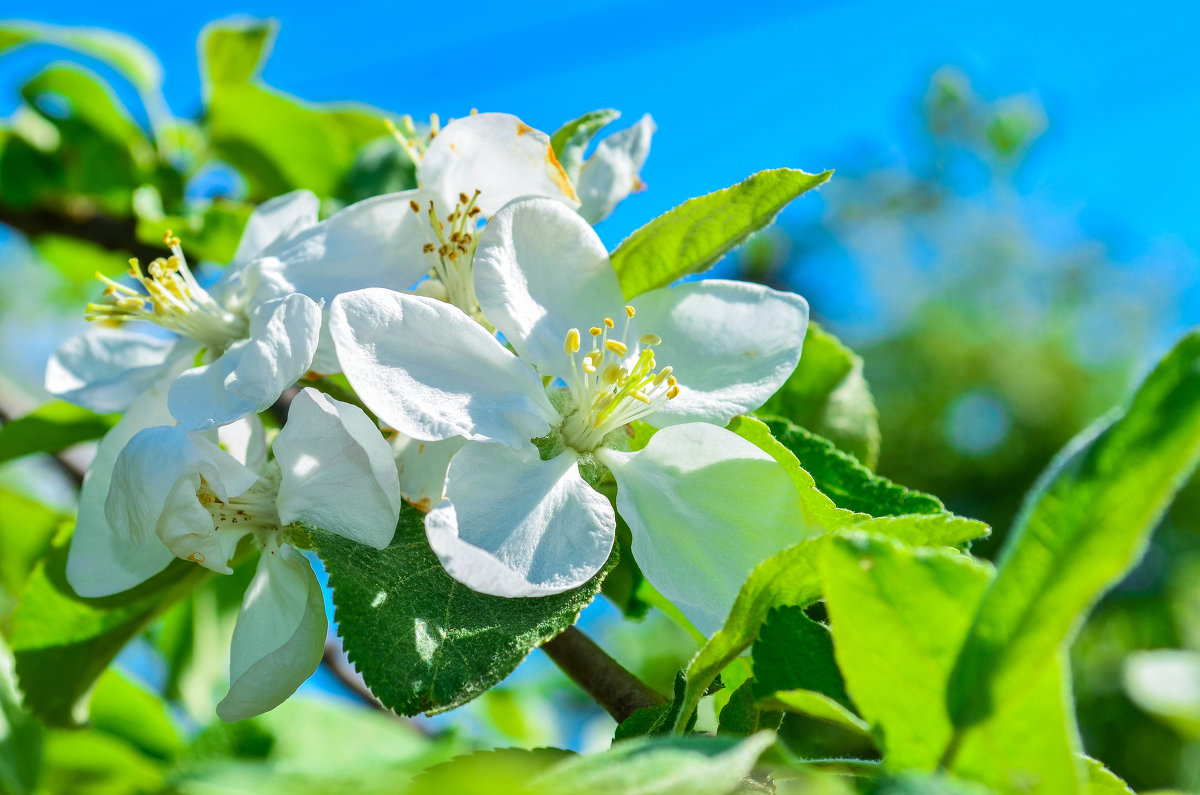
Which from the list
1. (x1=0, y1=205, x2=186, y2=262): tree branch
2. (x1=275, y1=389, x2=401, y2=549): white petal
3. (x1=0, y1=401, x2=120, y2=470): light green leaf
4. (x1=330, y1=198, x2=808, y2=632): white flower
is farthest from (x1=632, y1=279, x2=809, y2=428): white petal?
(x1=0, y1=205, x2=186, y2=262): tree branch

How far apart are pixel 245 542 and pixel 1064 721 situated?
58 centimetres

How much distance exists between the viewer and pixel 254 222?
3.01ft

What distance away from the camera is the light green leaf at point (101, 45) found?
1.49 meters

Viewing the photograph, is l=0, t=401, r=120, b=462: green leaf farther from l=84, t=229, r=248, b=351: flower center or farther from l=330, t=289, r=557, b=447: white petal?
l=330, t=289, r=557, b=447: white petal

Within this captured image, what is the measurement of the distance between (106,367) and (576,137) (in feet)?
1.61

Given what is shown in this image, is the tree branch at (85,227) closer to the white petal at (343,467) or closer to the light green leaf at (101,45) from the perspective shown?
the light green leaf at (101,45)

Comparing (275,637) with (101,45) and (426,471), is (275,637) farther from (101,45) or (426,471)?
(101,45)

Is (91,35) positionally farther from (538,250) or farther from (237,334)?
(538,250)

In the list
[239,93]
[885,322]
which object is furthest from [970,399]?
[239,93]

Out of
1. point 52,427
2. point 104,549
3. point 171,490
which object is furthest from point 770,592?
point 52,427

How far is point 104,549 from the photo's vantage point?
745mm

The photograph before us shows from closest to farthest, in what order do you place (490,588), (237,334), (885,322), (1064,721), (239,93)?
(1064,721) < (490,588) < (237,334) < (239,93) < (885,322)

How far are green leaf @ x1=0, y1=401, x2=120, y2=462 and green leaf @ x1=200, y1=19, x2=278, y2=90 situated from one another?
0.70m

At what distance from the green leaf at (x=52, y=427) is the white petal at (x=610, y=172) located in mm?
596
